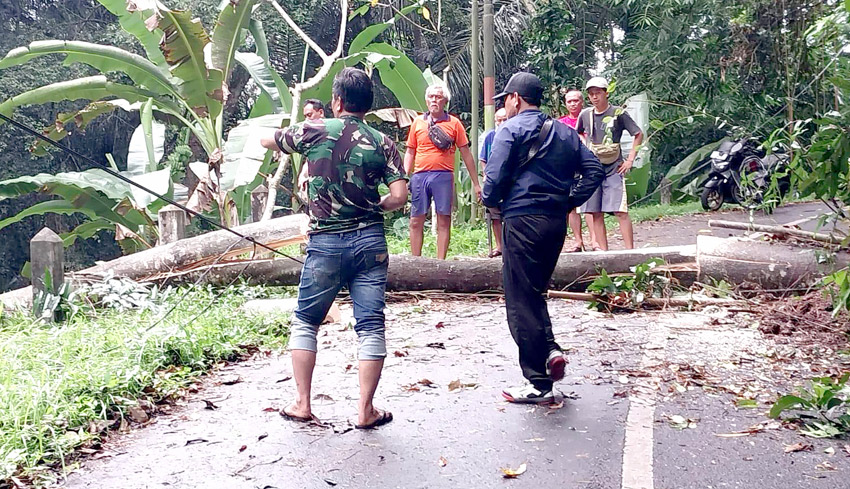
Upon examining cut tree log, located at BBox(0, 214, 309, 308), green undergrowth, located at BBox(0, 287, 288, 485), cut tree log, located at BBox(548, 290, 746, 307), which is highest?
cut tree log, located at BBox(0, 214, 309, 308)

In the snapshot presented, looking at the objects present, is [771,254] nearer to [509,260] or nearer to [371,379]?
[509,260]

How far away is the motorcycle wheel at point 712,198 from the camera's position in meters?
16.3

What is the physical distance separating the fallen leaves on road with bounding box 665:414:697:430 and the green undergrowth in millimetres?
2897

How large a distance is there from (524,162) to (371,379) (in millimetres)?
1502

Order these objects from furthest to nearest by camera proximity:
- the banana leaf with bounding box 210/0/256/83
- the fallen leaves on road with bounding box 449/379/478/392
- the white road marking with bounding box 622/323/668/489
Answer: the banana leaf with bounding box 210/0/256/83, the fallen leaves on road with bounding box 449/379/478/392, the white road marking with bounding box 622/323/668/489

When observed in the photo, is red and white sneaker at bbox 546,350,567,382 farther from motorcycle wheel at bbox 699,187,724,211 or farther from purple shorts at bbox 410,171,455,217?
motorcycle wheel at bbox 699,187,724,211

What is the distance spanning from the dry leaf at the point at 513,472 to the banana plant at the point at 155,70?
277 inches

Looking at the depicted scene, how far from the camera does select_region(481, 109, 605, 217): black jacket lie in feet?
15.2

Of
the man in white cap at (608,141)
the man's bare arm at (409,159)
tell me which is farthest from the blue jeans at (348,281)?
the man in white cap at (608,141)

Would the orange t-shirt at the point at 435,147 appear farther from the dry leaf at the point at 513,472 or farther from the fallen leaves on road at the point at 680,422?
the dry leaf at the point at 513,472

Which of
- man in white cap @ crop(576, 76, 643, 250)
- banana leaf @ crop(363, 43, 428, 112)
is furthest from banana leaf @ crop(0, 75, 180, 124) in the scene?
man in white cap @ crop(576, 76, 643, 250)

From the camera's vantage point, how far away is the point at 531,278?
4684 mm

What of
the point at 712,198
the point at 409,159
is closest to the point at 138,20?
the point at 409,159

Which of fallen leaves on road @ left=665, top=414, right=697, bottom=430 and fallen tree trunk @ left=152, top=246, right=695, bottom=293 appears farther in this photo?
fallen tree trunk @ left=152, top=246, right=695, bottom=293
